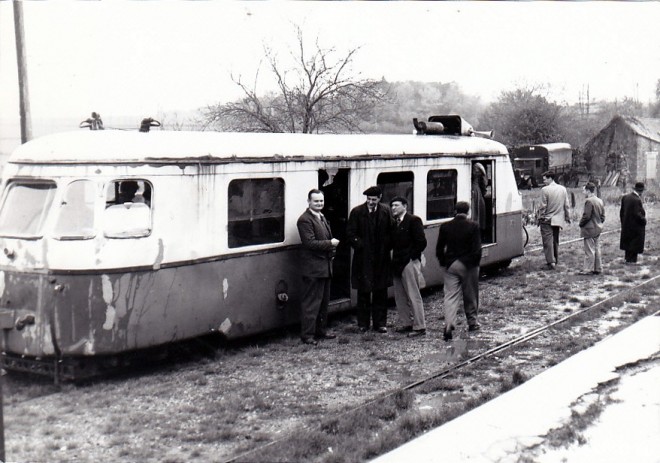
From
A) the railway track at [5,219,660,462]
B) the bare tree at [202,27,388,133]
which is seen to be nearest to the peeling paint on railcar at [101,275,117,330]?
the railway track at [5,219,660,462]

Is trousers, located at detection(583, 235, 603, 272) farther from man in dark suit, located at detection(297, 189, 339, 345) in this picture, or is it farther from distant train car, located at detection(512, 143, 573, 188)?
distant train car, located at detection(512, 143, 573, 188)

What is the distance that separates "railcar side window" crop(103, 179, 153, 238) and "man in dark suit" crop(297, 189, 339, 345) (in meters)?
2.00

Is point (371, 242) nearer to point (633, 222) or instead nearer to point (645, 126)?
point (633, 222)

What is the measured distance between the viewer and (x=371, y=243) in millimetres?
9539

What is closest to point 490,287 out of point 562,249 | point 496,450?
point 562,249

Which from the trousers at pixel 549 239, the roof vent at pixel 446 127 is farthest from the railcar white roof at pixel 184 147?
the trousers at pixel 549 239

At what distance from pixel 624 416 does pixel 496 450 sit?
5.04 ft

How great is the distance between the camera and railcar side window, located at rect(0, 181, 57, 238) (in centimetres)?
739

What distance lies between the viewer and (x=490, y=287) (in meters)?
13.1

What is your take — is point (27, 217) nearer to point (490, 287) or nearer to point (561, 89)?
point (490, 287)

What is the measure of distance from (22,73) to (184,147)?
8.56 ft

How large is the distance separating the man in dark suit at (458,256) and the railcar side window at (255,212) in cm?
209

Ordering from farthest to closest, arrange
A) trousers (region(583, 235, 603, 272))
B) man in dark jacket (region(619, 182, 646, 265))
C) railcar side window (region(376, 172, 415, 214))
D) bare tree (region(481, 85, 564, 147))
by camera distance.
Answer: bare tree (region(481, 85, 564, 147)), man in dark jacket (region(619, 182, 646, 265)), trousers (region(583, 235, 603, 272)), railcar side window (region(376, 172, 415, 214))

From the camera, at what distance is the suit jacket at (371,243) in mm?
9531
